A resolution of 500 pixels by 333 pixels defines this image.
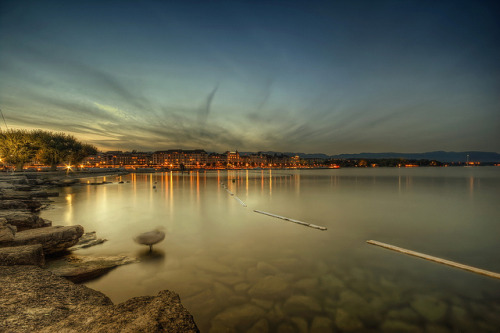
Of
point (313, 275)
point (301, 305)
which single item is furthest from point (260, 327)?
point (313, 275)

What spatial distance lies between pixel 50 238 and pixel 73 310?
5.18m

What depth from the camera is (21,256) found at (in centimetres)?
570

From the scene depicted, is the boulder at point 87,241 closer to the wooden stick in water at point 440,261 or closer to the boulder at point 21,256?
the boulder at point 21,256

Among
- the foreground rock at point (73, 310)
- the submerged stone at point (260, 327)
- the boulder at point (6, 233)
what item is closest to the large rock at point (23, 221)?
the boulder at point (6, 233)

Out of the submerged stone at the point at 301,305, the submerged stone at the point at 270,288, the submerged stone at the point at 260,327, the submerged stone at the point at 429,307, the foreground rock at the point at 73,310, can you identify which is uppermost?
the foreground rock at the point at 73,310

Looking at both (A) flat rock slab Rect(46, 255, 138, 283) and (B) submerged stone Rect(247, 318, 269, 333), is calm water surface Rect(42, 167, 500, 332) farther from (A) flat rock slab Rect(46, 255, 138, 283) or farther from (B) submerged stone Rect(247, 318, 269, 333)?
(A) flat rock slab Rect(46, 255, 138, 283)

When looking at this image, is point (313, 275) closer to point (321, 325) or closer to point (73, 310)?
point (321, 325)

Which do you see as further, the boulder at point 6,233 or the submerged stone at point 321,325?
the boulder at point 6,233

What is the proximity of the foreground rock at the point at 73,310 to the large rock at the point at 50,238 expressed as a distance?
259cm

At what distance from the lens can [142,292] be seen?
20.1ft

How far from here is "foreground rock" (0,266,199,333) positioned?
10.9 feet

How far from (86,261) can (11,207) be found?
11515mm

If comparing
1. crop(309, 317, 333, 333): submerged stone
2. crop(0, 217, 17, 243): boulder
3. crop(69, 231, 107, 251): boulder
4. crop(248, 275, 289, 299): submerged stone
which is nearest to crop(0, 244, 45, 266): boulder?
crop(0, 217, 17, 243): boulder

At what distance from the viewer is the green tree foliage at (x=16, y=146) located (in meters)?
49.4
